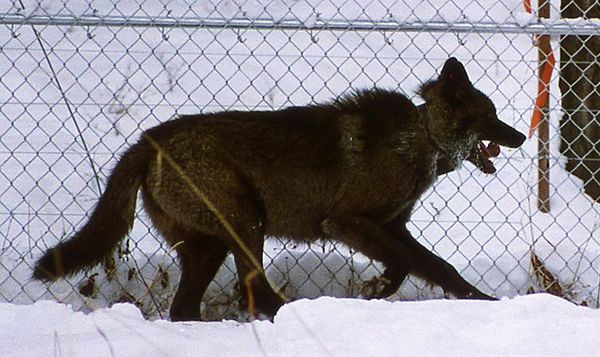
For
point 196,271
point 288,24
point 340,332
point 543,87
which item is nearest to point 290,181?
point 196,271

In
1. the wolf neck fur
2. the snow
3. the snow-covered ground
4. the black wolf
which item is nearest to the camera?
the snow

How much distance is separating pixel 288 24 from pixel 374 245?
114 centimetres

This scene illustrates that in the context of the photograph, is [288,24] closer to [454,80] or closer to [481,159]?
[454,80]

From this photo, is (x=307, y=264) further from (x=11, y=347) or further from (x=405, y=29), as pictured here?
(x=11, y=347)

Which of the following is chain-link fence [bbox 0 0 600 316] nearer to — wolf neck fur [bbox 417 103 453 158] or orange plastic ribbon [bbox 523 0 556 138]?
orange plastic ribbon [bbox 523 0 556 138]

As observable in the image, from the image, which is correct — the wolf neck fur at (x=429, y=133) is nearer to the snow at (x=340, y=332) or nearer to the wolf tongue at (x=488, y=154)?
the wolf tongue at (x=488, y=154)

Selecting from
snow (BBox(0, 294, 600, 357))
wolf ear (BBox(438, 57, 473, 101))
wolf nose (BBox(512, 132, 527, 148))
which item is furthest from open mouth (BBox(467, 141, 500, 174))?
snow (BBox(0, 294, 600, 357))

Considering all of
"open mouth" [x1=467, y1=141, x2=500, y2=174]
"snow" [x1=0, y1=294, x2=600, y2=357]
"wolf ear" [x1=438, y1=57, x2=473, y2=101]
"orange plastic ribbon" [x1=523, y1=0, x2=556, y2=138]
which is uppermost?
"orange plastic ribbon" [x1=523, y1=0, x2=556, y2=138]

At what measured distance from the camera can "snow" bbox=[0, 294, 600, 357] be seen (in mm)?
3377

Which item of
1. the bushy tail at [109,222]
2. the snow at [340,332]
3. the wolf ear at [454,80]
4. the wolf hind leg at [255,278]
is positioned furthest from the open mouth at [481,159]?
the snow at [340,332]

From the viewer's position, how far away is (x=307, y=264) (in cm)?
571

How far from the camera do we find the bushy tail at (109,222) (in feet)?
15.9

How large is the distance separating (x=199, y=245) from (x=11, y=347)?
5.78 feet

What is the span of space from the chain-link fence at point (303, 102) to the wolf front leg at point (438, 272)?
238 mm
